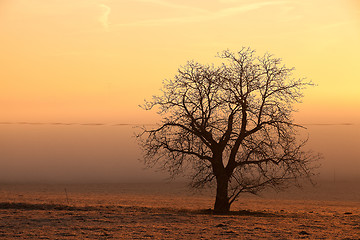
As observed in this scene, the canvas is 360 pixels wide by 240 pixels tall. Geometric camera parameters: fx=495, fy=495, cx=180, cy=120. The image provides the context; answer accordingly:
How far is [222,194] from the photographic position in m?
28.2

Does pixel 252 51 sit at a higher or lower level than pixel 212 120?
higher

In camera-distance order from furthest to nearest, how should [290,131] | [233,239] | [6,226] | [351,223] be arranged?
[290,131], [351,223], [6,226], [233,239]

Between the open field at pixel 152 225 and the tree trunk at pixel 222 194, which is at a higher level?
the tree trunk at pixel 222 194

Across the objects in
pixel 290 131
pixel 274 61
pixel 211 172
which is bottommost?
pixel 211 172

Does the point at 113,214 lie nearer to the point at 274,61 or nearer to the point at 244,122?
the point at 244,122

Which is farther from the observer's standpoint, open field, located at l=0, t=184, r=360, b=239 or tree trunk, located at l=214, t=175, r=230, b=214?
tree trunk, located at l=214, t=175, r=230, b=214

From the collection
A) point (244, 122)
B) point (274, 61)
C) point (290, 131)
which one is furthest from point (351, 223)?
point (274, 61)

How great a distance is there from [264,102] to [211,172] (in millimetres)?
4902

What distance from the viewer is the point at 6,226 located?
20.6m

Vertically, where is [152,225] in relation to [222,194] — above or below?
below

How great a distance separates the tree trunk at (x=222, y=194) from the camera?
1098 inches

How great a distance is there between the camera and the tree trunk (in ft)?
91.5

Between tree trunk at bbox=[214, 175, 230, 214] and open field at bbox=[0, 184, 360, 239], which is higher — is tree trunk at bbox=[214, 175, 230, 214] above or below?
above

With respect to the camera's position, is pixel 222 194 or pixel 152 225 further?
pixel 222 194
